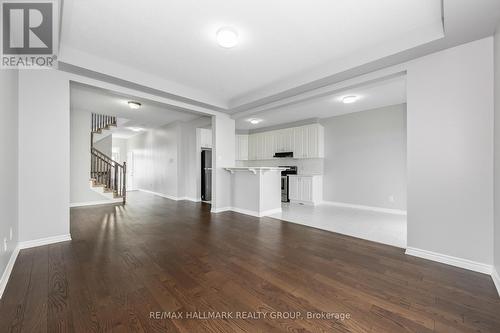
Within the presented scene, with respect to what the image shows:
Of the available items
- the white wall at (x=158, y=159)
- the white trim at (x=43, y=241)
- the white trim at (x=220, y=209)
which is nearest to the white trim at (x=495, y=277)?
the white trim at (x=220, y=209)

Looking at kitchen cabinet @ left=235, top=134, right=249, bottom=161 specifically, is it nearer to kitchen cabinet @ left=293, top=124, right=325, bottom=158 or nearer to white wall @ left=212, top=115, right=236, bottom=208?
kitchen cabinet @ left=293, top=124, right=325, bottom=158

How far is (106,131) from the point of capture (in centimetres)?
699

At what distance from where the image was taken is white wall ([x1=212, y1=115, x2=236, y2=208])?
16.9 ft

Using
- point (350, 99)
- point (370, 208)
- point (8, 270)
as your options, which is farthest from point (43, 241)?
point (370, 208)

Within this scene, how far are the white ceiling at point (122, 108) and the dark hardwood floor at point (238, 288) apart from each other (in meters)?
2.93

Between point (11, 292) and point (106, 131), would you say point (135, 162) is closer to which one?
point (106, 131)

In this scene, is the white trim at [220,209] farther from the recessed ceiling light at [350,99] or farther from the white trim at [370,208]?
the recessed ceiling light at [350,99]

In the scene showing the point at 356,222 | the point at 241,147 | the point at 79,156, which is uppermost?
the point at 241,147

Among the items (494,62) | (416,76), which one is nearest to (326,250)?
(416,76)

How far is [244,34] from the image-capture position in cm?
244

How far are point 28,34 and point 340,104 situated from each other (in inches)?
213

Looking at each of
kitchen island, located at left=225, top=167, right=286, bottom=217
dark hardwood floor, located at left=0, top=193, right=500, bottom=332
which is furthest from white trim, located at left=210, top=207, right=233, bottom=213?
dark hardwood floor, located at left=0, top=193, right=500, bottom=332

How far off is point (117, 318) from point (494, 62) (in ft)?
13.6

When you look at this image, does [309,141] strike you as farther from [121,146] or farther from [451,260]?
[121,146]
